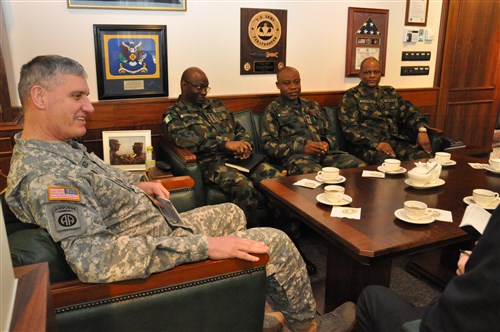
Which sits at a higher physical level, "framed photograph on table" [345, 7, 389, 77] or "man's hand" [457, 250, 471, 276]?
"framed photograph on table" [345, 7, 389, 77]

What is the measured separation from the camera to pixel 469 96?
442 centimetres

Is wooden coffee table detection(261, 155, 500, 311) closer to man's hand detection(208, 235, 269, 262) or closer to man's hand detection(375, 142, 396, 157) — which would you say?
man's hand detection(208, 235, 269, 262)

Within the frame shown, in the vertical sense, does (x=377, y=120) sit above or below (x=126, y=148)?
above

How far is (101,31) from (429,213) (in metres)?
2.42

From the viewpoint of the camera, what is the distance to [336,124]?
11.8 ft

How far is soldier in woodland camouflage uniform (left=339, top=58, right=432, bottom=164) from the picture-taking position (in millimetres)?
3354

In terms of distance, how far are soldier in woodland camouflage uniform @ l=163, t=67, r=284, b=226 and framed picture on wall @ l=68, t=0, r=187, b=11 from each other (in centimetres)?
54

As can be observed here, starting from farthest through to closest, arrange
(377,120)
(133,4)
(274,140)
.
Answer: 1. (377,120)
2. (274,140)
3. (133,4)

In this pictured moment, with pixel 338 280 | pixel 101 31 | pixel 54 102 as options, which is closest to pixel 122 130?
pixel 101 31

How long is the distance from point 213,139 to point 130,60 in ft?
2.81

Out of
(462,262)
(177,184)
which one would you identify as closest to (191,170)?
(177,184)

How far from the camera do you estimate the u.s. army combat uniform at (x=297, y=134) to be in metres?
2.99

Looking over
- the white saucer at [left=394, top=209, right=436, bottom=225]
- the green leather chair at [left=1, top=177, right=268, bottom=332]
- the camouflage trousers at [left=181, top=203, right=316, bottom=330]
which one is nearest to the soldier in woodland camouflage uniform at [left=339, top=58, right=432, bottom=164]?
the white saucer at [left=394, top=209, right=436, bottom=225]

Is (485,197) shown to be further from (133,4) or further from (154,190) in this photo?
(133,4)
